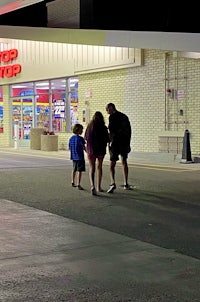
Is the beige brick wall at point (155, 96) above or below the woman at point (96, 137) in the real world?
above

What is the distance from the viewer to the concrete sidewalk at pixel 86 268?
4.87 meters

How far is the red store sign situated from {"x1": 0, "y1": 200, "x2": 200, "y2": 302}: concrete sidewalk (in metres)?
22.3

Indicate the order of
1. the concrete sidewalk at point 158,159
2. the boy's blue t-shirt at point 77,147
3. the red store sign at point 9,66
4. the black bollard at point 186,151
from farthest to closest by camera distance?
the red store sign at point 9,66 < the black bollard at point 186,151 < the concrete sidewalk at point 158,159 < the boy's blue t-shirt at point 77,147

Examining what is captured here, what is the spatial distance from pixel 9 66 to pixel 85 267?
25.5m

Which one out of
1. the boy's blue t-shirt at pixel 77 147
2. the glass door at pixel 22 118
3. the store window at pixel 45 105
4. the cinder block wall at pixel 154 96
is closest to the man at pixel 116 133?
the boy's blue t-shirt at pixel 77 147

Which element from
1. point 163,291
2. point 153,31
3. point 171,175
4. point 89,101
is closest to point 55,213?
point 163,291

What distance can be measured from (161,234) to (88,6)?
8.11 meters

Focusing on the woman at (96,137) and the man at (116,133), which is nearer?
the woman at (96,137)

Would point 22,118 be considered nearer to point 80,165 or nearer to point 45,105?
point 45,105

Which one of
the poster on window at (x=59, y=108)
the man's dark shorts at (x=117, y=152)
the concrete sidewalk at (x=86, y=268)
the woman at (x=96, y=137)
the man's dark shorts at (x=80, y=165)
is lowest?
the concrete sidewalk at (x=86, y=268)

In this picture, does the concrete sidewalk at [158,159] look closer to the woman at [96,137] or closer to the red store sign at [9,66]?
the woman at [96,137]

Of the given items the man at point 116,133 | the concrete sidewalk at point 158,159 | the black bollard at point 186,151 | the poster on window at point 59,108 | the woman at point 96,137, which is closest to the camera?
the woman at point 96,137

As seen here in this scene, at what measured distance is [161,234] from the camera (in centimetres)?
737

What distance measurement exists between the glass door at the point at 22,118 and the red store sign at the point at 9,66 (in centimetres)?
153
